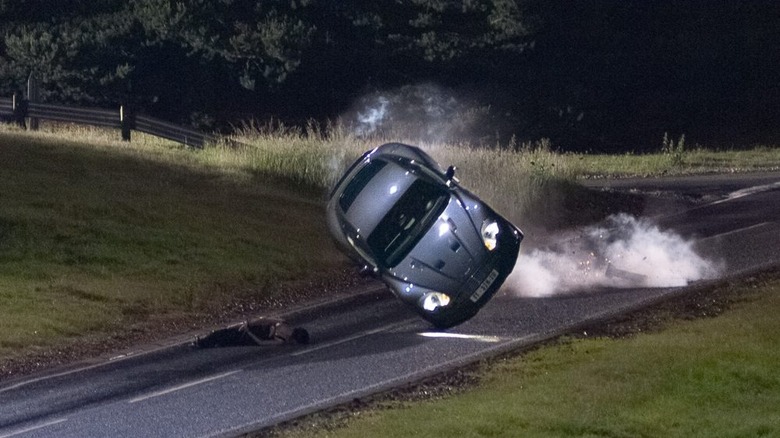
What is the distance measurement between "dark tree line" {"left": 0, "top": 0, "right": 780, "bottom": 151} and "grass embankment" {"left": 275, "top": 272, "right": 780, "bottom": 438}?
32873 millimetres

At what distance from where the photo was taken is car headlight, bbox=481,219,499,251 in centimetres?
1551

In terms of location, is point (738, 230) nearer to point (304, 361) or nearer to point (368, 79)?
point (304, 361)

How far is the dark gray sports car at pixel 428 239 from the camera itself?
15.2m

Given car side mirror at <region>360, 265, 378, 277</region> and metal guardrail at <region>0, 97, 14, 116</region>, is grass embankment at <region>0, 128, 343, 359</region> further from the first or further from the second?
metal guardrail at <region>0, 97, 14, 116</region>

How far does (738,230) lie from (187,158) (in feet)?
39.4

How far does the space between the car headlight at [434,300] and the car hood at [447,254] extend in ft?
0.25

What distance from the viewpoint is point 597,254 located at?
2038cm

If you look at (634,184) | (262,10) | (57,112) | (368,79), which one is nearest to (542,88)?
(368,79)

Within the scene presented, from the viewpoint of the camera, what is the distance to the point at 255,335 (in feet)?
52.2

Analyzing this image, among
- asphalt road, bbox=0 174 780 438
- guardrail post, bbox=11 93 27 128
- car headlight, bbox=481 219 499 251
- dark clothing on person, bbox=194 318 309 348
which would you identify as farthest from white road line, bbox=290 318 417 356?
guardrail post, bbox=11 93 27 128

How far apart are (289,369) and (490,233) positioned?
10.1 ft

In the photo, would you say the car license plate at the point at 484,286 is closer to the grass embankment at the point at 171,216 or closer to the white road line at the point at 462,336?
the white road line at the point at 462,336

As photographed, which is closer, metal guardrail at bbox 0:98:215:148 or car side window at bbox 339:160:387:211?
car side window at bbox 339:160:387:211

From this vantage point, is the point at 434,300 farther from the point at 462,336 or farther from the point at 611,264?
the point at 611,264
